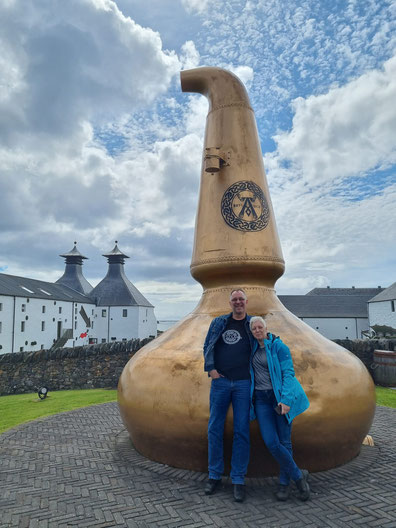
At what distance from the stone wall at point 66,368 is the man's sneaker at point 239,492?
11.4m

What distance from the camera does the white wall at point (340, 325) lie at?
52.8 metres

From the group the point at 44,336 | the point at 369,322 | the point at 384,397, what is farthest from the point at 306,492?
the point at 369,322

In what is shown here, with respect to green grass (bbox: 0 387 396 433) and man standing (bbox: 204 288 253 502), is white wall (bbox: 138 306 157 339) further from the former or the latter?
man standing (bbox: 204 288 253 502)

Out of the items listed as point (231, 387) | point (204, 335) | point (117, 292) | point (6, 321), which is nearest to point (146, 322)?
point (117, 292)

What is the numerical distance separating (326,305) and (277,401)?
179 ft

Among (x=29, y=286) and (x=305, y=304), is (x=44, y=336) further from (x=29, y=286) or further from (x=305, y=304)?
(x=305, y=304)

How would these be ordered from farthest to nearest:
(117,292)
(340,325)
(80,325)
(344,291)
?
(344,291) < (117,292) < (80,325) < (340,325)

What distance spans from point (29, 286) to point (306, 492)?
163 ft

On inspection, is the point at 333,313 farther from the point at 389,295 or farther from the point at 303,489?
the point at 303,489

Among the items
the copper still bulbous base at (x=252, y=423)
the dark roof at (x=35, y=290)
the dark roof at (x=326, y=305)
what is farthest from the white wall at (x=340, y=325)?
the copper still bulbous base at (x=252, y=423)

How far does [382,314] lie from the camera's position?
47062 millimetres

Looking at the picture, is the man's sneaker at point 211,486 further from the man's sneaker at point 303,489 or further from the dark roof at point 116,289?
the dark roof at point 116,289

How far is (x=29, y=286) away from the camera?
48656 millimetres

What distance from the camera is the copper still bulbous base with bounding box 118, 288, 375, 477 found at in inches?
187
